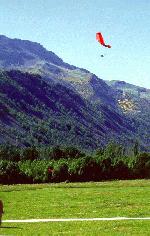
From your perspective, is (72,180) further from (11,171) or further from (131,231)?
(131,231)

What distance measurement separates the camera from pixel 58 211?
41.0 metres

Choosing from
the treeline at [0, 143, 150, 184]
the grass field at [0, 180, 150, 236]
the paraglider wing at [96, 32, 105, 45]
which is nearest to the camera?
the grass field at [0, 180, 150, 236]

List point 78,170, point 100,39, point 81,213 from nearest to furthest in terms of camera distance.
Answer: point 81,213 < point 100,39 < point 78,170

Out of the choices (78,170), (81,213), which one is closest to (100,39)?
(81,213)

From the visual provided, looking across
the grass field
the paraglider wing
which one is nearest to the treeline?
the grass field

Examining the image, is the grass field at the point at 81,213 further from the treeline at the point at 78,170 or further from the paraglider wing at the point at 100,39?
the treeline at the point at 78,170

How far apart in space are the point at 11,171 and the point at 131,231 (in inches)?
2570

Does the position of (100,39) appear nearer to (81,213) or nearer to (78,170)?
(81,213)

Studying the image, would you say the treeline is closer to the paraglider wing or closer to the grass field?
the grass field

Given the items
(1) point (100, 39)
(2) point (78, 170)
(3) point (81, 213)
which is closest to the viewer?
(3) point (81, 213)

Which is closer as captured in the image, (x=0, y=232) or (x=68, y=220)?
(x=0, y=232)

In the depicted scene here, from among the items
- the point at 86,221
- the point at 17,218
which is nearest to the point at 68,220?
the point at 86,221

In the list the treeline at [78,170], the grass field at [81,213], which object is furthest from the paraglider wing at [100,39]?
the treeline at [78,170]

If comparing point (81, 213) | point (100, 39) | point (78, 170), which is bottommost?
point (81, 213)
